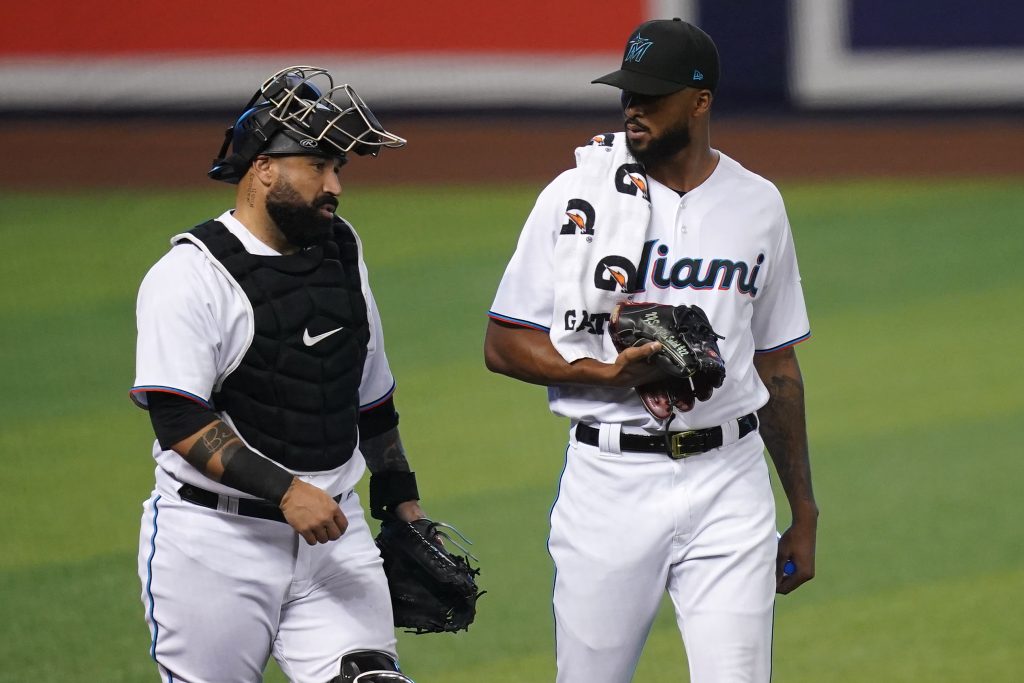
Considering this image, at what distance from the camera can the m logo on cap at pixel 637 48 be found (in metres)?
3.90

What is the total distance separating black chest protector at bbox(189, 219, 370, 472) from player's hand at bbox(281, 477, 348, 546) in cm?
25

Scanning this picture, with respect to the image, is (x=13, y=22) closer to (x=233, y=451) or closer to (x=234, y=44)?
(x=234, y=44)

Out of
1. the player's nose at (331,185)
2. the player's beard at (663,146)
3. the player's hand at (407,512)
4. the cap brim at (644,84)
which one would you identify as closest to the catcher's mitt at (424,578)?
the player's hand at (407,512)

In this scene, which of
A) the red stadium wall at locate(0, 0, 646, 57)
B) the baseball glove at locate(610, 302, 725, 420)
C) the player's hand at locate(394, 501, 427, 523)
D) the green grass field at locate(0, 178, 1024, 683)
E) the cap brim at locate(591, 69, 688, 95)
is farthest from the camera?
the red stadium wall at locate(0, 0, 646, 57)

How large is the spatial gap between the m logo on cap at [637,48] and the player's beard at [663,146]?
16cm

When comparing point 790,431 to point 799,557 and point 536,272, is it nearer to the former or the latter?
point 799,557

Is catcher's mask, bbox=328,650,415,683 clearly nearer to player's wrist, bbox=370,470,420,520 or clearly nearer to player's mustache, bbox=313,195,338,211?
player's wrist, bbox=370,470,420,520

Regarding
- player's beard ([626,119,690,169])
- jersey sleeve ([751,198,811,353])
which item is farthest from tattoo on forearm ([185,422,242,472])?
jersey sleeve ([751,198,811,353])

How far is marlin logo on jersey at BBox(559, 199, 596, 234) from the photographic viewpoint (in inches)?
154

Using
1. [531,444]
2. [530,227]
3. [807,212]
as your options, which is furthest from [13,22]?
[530,227]

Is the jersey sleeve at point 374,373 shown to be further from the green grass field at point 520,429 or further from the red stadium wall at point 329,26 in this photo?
the red stadium wall at point 329,26

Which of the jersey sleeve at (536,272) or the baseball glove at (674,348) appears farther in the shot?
the jersey sleeve at (536,272)

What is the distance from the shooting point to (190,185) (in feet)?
46.7

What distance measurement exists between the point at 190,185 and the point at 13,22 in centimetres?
284
